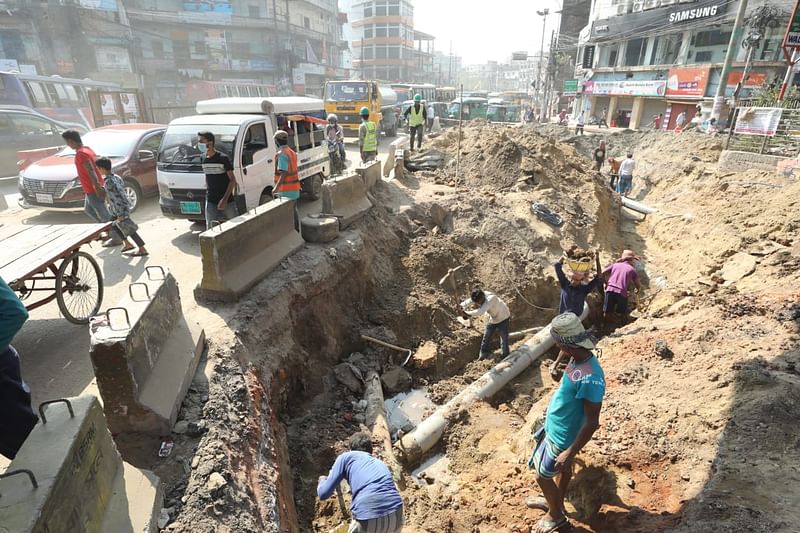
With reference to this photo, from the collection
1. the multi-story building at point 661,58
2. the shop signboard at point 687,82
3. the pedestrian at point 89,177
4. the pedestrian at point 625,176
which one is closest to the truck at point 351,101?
the pedestrian at point 625,176

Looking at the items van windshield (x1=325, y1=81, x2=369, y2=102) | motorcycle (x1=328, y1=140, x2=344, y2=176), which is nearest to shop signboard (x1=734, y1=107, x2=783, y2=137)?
motorcycle (x1=328, y1=140, x2=344, y2=176)

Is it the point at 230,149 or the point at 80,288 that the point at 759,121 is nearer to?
the point at 230,149

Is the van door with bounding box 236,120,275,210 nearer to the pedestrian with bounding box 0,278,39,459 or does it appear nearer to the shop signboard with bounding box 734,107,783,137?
the pedestrian with bounding box 0,278,39,459

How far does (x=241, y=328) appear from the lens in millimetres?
5223

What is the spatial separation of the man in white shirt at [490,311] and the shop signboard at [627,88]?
31366mm

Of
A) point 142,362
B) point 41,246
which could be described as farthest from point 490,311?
point 41,246

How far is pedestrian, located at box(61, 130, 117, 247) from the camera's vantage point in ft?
22.4

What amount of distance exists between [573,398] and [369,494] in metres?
1.84

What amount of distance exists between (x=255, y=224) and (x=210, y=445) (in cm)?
339

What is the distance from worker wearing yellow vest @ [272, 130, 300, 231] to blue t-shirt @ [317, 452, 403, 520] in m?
4.68

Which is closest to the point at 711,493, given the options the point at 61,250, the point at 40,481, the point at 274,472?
the point at 274,472

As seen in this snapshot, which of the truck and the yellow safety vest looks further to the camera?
the truck

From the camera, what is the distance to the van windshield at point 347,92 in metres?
20.8

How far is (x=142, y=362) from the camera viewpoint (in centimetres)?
367
